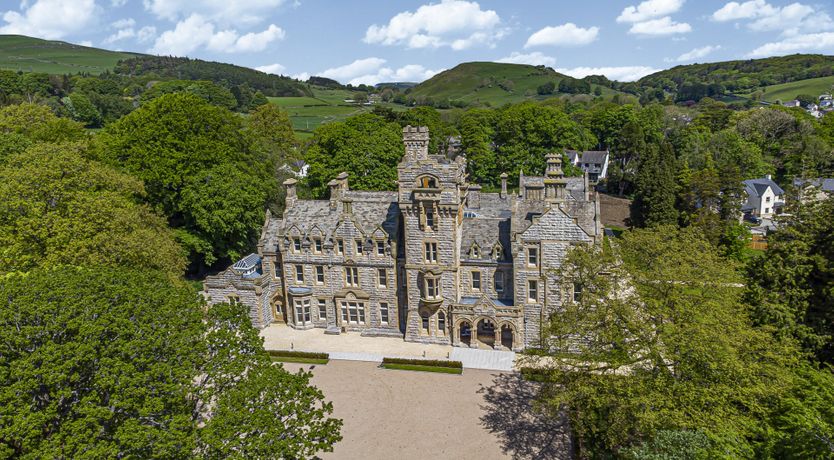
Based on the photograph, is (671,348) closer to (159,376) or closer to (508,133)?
(159,376)

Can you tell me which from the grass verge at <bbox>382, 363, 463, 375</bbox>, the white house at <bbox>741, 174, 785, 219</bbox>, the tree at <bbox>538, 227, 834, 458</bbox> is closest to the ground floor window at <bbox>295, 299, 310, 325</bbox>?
the grass verge at <bbox>382, 363, 463, 375</bbox>

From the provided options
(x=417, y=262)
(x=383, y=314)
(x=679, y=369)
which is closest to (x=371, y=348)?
(x=383, y=314)

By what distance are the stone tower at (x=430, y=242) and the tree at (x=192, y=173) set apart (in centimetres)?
2147

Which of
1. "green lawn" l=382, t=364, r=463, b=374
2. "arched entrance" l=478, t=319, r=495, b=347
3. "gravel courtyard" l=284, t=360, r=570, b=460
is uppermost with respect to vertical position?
"arched entrance" l=478, t=319, r=495, b=347

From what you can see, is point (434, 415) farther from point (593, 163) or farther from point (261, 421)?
point (593, 163)

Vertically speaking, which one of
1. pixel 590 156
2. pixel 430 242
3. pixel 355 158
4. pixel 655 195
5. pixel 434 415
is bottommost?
pixel 434 415

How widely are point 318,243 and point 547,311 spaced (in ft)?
65.8

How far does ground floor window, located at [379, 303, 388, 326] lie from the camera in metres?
45.0

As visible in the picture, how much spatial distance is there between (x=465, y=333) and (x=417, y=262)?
7.43m

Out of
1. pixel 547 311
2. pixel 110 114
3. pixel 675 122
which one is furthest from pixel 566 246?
pixel 110 114

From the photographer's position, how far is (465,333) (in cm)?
4356

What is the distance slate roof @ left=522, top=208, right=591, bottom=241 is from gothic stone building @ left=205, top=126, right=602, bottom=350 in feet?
0.25

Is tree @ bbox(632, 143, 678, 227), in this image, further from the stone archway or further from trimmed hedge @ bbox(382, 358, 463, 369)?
trimmed hedge @ bbox(382, 358, 463, 369)

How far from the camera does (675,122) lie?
122562mm
